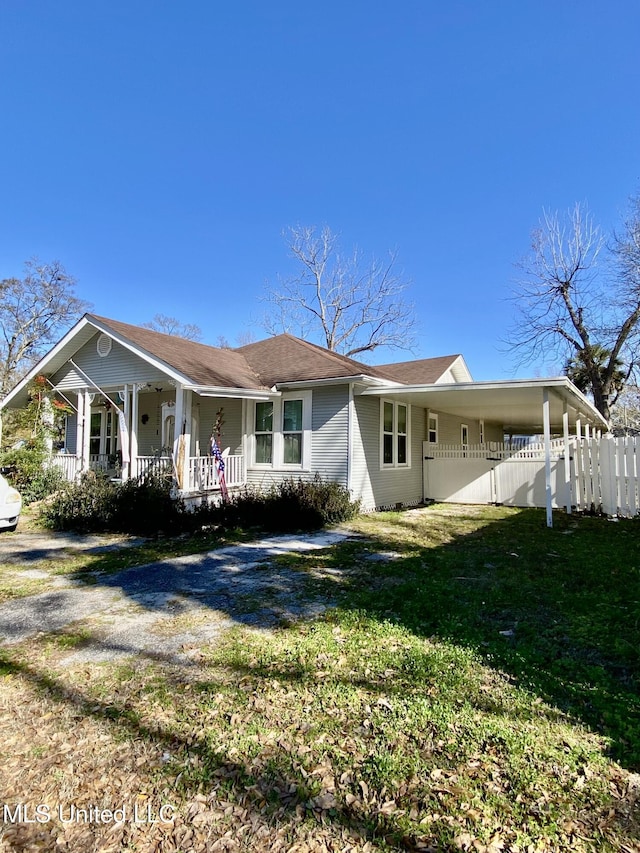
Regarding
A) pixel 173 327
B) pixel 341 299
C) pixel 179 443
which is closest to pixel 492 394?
pixel 179 443

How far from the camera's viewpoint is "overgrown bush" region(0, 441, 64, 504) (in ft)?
39.5

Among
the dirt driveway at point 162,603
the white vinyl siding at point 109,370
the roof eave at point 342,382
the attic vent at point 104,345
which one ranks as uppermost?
the attic vent at point 104,345

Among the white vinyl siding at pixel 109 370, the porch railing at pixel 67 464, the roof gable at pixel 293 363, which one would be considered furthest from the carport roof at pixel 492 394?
the porch railing at pixel 67 464

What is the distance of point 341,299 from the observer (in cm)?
2923

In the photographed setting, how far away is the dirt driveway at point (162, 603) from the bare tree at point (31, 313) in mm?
28039

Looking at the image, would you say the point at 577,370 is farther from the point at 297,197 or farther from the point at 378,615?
the point at 378,615

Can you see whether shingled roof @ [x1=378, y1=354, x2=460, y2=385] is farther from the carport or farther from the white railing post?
the white railing post

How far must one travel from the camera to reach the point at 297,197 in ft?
73.8

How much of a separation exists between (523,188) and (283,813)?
19.9 m

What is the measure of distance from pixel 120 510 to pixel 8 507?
2.04 metres

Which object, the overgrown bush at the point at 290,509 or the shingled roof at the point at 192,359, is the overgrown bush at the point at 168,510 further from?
the shingled roof at the point at 192,359

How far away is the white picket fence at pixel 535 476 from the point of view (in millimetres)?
10500

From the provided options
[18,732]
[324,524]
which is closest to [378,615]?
[18,732]

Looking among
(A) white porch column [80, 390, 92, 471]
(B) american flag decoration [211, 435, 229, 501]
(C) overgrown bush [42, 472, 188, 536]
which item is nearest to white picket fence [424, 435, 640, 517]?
(B) american flag decoration [211, 435, 229, 501]
